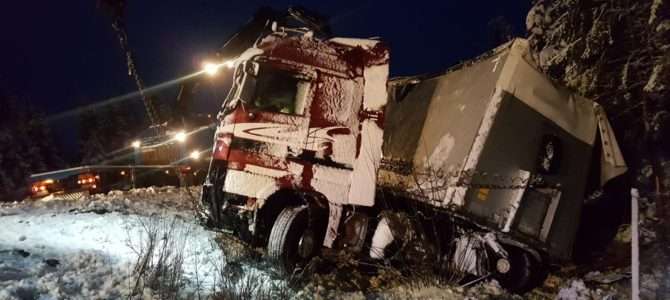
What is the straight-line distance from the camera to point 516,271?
5.47 m

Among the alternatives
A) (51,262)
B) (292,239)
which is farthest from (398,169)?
(51,262)

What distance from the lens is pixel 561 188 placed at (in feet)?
18.1

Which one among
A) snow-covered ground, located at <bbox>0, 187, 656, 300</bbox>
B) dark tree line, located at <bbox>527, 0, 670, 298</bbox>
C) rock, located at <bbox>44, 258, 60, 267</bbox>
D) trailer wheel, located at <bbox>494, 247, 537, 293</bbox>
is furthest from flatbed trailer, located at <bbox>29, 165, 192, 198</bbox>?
dark tree line, located at <bbox>527, 0, 670, 298</bbox>

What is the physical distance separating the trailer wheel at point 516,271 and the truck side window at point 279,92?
3074 millimetres

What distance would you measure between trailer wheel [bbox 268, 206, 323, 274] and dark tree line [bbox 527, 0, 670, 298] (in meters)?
5.37

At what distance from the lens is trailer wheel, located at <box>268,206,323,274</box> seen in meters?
5.12

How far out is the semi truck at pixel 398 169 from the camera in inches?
208

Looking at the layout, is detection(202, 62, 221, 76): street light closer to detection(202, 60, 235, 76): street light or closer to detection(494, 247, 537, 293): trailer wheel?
detection(202, 60, 235, 76): street light

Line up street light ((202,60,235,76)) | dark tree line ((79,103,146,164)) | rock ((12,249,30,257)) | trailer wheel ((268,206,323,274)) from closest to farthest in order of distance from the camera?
rock ((12,249,30,257)) → trailer wheel ((268,206,323,274)) → street light ((202,60,235,76)) → dark tree line ((79,103,146,164))

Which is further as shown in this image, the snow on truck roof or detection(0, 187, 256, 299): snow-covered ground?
the snow on truck roof

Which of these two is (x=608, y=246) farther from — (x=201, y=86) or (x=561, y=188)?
(x=201, y=86)

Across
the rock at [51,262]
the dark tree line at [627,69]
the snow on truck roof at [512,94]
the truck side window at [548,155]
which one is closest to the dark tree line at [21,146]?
the rock at [51,262]

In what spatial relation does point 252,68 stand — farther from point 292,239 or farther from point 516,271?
point 516,271

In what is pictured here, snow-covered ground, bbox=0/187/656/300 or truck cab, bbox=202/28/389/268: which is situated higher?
truck cab, bbox=202/28/389/268
